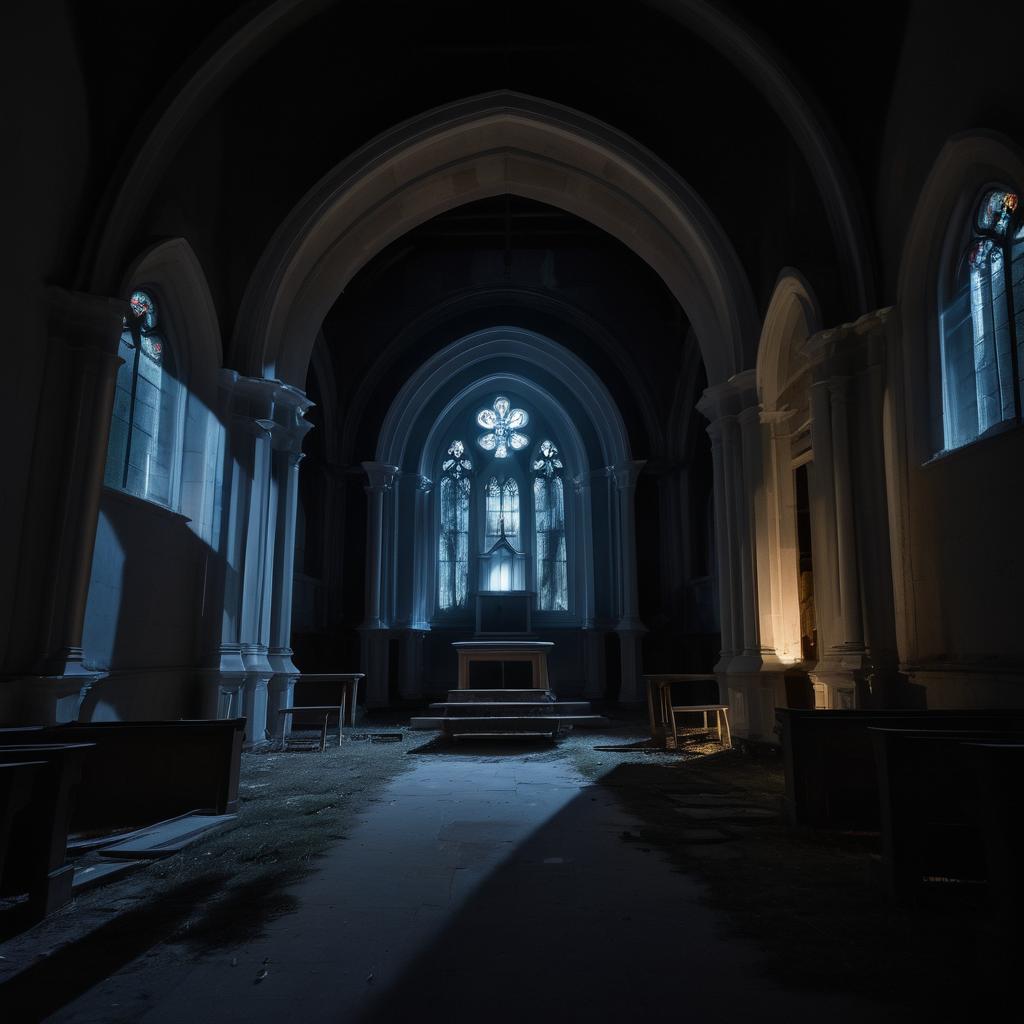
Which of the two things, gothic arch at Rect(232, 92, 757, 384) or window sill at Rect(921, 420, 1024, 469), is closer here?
window sill at Rect(921, 420, 1024, 469)

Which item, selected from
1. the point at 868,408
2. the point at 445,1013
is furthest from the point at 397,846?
the point at 868,408

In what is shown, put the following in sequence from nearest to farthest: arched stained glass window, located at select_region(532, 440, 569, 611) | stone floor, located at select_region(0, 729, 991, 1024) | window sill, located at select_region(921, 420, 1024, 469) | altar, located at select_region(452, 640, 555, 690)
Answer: stone floor, located at select_region(0, 729, 991, 1024)
window sill, located at select_region(921, 420, 1024, 469)
altar, located at select_region(452, 640, 555, 690)
arched stained glass window, located at select_region(532, 440, 569, 611)

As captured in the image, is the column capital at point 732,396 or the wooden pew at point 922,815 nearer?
the wooden pew at point 922,815

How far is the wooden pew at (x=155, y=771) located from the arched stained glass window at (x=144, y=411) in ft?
11.4

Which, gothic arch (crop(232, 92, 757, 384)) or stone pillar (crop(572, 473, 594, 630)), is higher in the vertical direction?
gothic arch (crop(232, 92, 757, 384))

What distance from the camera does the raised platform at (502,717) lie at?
9.78 meters

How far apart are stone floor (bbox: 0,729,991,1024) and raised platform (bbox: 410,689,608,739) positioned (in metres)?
4.55

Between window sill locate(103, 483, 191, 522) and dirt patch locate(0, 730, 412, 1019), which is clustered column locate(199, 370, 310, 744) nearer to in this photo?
window sill locate(103, 483, 191, 522)

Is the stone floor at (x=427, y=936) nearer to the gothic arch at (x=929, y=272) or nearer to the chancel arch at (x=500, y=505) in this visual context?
the gothic arch at (x=929, y=272)

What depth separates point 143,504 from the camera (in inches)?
308

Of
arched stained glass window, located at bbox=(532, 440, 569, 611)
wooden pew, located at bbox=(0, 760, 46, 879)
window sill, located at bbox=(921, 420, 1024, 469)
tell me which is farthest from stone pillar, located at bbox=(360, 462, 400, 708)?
wooden pew, located at bbox=(0, 760, 46, 879)

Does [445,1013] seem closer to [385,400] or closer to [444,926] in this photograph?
[444,926]

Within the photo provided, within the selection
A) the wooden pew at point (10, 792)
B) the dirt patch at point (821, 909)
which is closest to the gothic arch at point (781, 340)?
the dirt patch at point (821, 909)

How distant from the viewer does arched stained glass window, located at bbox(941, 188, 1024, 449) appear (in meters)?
5.59
